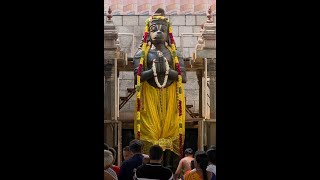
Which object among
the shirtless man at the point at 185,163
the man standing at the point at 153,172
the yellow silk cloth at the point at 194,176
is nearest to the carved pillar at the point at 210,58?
the shirtless man at the point at 185,163

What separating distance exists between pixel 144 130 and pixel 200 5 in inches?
112

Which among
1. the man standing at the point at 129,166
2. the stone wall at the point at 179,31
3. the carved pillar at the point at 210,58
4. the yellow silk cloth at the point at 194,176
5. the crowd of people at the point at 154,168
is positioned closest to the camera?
the crowd of people at the point at 154,168

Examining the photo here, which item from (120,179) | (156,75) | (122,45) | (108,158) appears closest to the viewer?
(108,158)

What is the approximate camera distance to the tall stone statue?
9117 millimetres

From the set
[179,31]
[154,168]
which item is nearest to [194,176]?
[154,168]

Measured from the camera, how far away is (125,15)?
1130 cm

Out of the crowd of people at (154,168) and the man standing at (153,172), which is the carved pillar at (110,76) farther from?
the man standing at (153,172)

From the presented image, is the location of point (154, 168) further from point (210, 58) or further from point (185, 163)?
Answer: point (210, 58)

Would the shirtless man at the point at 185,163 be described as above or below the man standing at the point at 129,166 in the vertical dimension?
below

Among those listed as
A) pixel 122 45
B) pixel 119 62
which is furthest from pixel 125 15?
pixel 119 62

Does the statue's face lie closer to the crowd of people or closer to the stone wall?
the stone wall

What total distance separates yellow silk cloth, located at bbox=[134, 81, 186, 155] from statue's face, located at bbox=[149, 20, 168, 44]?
1.76 feet

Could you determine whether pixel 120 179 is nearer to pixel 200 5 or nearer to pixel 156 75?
pixel 156 75

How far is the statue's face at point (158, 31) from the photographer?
9.16m
